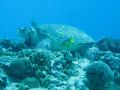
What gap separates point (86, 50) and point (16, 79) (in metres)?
3.22

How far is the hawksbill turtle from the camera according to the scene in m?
9.04

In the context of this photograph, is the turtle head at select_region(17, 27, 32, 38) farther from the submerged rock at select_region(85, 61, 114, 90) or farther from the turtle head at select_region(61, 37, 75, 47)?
the submerged rock at select_region(85, 61, 114, 90)

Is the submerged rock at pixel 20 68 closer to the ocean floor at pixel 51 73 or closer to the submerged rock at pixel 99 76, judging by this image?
the ocean floor at pixel 51 73

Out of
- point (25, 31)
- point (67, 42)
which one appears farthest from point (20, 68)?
point (25, 31)

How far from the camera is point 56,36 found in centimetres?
962

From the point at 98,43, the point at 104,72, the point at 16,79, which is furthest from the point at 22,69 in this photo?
the point at 98,43

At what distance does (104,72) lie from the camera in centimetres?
713

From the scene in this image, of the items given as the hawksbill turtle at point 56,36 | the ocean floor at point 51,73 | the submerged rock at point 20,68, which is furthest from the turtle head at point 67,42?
the submerged rock at point 20,68

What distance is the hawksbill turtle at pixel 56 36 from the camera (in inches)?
356

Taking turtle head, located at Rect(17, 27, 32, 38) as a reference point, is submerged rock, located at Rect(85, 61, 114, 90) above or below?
below

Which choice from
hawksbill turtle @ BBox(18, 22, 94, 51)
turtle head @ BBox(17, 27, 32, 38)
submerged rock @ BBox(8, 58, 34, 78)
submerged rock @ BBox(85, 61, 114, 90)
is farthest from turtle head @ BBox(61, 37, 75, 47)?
turtle head @ BBox(17, 27, 32, 38)

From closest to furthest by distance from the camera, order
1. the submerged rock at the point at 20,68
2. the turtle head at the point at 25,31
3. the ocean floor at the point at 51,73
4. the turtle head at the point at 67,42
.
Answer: the ocean floor at the point at 51,73
the submerged rock at the point at 20,68
the turtle head at the point at 67,42
the turtle head at the point at 25,31

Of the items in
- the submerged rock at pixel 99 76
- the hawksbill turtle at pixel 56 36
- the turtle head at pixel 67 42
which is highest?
the hawksbill turtle at pixel 56 36

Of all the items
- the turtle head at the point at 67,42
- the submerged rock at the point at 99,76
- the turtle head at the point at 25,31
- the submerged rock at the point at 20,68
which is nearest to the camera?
the submerged rock at the point at 99,76
